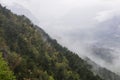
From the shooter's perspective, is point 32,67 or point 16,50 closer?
point 32,67

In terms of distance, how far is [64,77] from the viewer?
196 metres

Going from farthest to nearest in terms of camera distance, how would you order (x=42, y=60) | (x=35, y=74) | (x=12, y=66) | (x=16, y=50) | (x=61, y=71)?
(x=61, y=71), (x=42, y=60), (x=16, y=50), (x=35, y=74), (x=12, y=66)

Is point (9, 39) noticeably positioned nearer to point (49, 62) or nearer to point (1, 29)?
point (1, 29)

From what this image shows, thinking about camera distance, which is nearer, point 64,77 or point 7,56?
point 7,56

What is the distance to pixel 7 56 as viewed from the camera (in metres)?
148

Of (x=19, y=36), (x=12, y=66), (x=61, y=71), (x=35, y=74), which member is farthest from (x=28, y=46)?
(x=12, y=66)

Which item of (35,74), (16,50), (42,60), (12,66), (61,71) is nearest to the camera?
(12,66)

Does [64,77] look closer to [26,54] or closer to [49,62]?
[49,62]

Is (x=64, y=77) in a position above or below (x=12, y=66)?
above

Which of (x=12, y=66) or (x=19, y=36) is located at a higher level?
(x=19, y=36)

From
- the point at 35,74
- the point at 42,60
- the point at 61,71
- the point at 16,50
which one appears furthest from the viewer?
the point at 61,71

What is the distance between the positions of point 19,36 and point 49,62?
65.8ft

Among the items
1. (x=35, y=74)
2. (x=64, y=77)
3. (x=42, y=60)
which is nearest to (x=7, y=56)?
(x=35, y=74)

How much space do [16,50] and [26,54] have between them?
8.07 m
